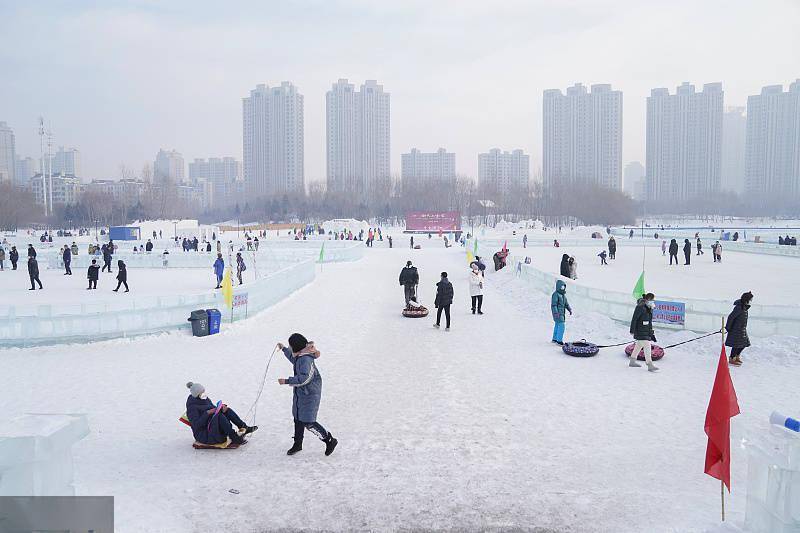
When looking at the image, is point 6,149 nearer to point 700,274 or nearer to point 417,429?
point 700,274

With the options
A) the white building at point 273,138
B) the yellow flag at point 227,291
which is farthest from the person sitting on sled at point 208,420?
the white building at point 273,138

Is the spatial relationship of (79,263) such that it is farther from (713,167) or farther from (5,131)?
(5,131)

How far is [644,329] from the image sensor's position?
11078 millimetres

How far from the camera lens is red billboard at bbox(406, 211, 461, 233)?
6931 cm

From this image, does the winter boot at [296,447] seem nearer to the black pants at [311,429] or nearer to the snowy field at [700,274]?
the black pants at [311,429]

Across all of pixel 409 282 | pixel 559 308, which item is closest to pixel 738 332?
pixel 559 308

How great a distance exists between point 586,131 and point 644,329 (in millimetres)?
161891

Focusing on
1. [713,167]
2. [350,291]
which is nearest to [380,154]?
[713,167]

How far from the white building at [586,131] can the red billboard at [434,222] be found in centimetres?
9720

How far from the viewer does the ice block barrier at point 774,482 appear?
13.8 ft

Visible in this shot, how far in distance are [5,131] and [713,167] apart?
206262 mm

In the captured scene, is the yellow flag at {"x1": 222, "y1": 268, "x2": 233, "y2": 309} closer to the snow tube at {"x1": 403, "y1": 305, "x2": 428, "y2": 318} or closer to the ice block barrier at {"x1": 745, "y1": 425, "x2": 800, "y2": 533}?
the snow tube at {"x1": 403, "y1": 305, "x2": 428, "y2": 318}

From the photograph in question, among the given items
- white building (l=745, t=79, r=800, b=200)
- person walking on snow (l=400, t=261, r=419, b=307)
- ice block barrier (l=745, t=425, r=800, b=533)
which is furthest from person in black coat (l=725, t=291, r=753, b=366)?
white building (l=745, t=79, r=800, b=200)

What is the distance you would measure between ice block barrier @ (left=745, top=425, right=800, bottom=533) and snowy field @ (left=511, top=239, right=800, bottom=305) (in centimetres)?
1403
